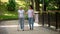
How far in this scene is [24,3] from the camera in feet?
110

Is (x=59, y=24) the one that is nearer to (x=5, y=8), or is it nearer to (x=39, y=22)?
(x=39, y=22)

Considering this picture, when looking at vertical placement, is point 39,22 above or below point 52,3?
below

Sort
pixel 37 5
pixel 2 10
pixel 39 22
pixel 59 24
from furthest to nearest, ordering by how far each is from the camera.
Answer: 1. pixel 2 10
2. pixel 37 5
3. pixel 39 22
4. pixel 59 24

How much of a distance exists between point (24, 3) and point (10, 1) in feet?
8.09

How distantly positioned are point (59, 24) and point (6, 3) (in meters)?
17.3

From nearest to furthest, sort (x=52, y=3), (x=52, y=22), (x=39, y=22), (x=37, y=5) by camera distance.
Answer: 1. (x=52, y=22)
2. (x=39, y=22)
3. (x=52, y=3)
4. (x=37, y=5)

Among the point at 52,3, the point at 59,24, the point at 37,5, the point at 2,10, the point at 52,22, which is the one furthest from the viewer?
the point at 2,10

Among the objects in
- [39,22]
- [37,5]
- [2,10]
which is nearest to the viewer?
[39,22]

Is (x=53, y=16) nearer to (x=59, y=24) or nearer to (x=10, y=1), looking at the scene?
(x=59, y=24)

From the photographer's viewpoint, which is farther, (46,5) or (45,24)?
(46,5)

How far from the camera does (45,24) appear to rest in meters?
18.6

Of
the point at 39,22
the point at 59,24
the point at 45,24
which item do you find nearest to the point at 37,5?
the point at 39,22

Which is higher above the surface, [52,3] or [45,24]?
[52,3]

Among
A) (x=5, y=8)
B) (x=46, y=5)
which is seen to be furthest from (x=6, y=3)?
(x=46, y=5)
